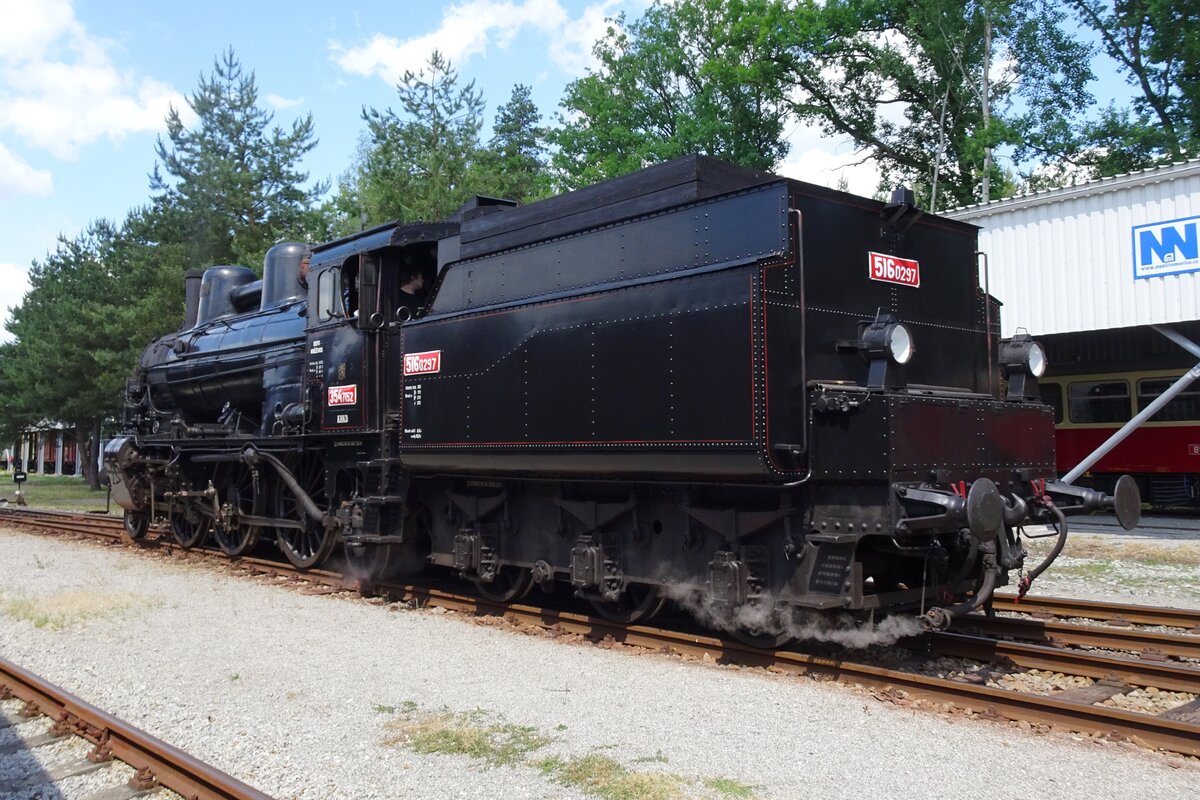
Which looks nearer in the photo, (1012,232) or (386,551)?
(386,551)

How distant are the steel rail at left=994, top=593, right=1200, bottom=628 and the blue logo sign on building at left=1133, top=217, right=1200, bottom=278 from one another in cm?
646

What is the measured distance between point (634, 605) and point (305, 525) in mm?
4377

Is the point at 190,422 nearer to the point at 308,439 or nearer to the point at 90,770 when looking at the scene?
the point at 308,439

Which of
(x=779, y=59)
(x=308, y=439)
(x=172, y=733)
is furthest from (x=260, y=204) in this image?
(x=172, y=733)

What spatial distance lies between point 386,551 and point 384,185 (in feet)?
70.5

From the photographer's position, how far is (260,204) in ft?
102

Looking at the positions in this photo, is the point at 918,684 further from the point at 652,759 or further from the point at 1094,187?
the point at 1094,187

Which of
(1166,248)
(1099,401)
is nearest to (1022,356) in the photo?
(1166,248)

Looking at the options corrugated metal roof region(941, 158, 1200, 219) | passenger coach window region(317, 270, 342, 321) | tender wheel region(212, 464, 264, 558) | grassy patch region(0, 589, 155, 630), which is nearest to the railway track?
grassy patch region(0, 589, 155, 630)

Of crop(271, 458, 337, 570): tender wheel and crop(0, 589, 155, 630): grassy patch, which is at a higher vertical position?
crop(271, 458, 337, 570): tender wheel

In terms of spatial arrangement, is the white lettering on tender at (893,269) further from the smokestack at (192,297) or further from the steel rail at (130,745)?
the smokestack at (192,297)

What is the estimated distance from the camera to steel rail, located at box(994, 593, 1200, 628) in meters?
7.56

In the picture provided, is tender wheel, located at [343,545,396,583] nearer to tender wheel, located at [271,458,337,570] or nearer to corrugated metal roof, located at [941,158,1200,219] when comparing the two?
tender wheel, located at [271,458,337,570]

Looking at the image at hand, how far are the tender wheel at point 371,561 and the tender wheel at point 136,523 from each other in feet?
20.1
